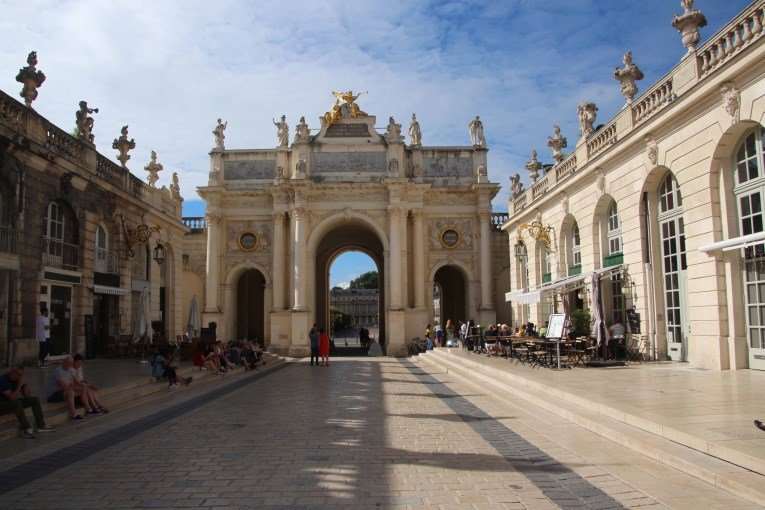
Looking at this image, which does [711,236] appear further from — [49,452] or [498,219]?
[498,219]

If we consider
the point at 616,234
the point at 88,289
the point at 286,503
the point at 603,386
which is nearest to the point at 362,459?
the point at 286,503

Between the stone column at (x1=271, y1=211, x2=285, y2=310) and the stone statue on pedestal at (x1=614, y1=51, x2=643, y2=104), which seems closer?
the stone statue on pedestal at (x1=614, y1=51, x2=643, y2=104)

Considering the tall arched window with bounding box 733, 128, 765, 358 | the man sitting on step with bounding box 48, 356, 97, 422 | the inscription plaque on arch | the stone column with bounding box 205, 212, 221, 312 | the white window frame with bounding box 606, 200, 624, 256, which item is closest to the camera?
the man sitting on step with bounding box 48, 356, 97, 422

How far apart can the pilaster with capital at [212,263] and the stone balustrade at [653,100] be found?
24.2m

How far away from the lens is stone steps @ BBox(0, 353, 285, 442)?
8.34 metres

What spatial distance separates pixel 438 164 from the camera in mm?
34688

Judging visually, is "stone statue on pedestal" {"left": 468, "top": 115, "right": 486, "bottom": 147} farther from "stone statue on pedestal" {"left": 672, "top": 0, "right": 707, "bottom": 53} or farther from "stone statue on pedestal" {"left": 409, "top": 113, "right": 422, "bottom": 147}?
"stone statue on pedestal" {"left": 672, "top": 0, "right": 707, "bottom": 53}

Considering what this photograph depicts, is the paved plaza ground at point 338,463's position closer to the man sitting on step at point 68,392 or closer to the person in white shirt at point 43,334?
the man sitting on step at point 68,392

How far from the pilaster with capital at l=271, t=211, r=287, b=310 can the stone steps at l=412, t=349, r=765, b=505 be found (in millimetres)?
20814

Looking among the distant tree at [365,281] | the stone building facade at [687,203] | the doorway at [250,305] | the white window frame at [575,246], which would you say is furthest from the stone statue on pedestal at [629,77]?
the distant tree at [365,281]

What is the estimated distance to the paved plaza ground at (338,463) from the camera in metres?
5.29

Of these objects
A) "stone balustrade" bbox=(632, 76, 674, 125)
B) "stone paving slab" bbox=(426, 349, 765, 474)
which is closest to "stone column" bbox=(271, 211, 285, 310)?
"stone paving slab" bbox=(426, 349, 765, 474)

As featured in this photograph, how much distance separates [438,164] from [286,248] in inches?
393

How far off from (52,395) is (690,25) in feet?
47.6
